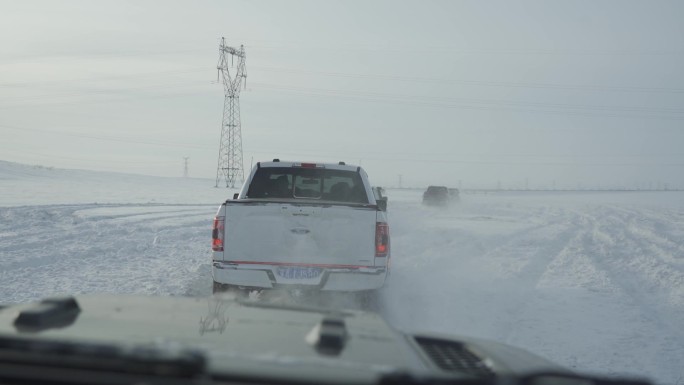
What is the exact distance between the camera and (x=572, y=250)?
50.1ft

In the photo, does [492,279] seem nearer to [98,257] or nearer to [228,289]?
[228,289]

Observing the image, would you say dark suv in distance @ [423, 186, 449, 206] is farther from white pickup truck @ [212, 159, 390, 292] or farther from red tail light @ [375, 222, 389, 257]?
white pickup truck @ [212, 159, 390, 292]

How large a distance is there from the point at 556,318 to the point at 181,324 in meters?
5.75

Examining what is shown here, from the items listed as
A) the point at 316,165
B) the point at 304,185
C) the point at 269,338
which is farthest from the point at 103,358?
the point at 304,185

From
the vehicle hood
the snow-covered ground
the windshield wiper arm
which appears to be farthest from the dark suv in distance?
the windshield wiper arm

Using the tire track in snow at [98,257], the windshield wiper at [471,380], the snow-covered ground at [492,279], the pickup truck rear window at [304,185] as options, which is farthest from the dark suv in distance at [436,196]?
the windshield wiper at [471,380]

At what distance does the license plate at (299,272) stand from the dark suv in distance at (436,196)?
34817mm

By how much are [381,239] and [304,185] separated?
282cm

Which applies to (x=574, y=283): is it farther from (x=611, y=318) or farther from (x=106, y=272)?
(x=106, y=272)

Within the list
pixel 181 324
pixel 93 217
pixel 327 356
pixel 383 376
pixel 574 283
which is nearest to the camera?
pixel 383 376

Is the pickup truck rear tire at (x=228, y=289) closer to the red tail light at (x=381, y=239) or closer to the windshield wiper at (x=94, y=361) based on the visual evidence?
the red tail light at (x=381, y=239)

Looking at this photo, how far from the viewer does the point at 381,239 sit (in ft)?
23.3

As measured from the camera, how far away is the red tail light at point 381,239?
23.2ft

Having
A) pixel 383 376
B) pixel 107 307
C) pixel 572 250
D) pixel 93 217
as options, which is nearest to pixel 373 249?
pixel 107 307
